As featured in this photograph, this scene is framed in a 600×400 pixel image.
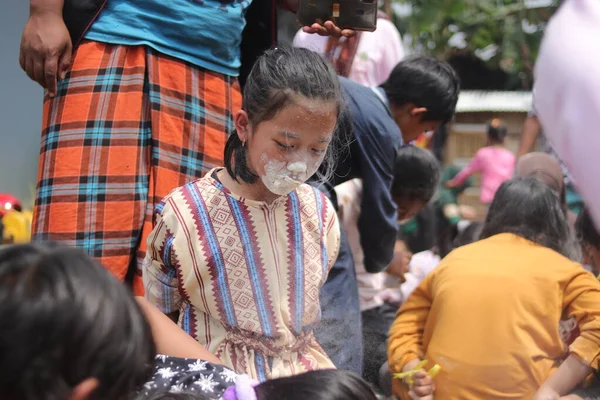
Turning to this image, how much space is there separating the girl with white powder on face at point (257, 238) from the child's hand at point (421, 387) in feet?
2.26

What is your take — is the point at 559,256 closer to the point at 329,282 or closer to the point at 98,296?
the point at 329,282

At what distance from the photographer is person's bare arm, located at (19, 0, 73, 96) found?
2189 millimetres

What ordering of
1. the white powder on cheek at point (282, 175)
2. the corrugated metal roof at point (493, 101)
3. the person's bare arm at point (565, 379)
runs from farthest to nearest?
the corrugated metal roof at point (493, 101), the person's bare arm at point (565, 379), the white powder on cheek at point (282, 175)

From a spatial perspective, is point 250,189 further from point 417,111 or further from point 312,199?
point 417,111

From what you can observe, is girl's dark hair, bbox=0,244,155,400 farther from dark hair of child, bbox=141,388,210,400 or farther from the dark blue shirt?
the dark blue shirt

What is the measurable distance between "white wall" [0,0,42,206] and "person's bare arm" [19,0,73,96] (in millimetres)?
1448

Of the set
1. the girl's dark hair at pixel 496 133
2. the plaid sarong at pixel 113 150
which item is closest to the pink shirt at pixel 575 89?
the plaid sarong at pixel 113 150

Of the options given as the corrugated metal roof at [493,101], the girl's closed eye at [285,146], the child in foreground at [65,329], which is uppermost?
the child in foreground at [65,329]

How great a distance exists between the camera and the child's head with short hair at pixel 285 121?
2.01 meters

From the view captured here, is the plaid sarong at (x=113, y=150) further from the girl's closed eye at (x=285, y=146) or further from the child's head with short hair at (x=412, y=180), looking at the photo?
the child's head with short hair at (x=412, y=180)

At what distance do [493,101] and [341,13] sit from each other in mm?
15039

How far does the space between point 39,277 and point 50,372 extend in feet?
0.40

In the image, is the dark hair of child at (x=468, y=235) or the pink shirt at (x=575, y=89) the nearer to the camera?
the pink shirt at (x=575, y=89)

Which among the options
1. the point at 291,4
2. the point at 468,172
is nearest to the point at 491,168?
the point at 468,172
